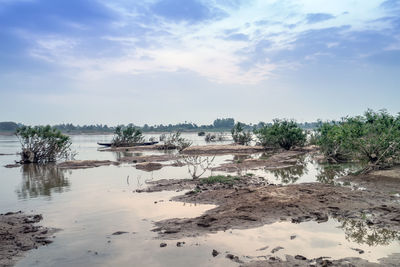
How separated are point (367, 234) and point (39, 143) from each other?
26.1m

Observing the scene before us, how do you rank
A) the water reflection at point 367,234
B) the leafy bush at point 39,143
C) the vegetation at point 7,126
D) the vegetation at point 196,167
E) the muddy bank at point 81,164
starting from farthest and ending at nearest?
1. the vegetation at point 7,126
2. the leafy bush at point 39,143
3. the muddy bank at point 81,164
4. the vegetation at point 196,167
5. the water reflection at point 367,234

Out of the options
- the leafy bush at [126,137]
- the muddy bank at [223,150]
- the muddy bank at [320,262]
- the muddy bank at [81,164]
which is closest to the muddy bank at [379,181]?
the muddy bank at [320,262]

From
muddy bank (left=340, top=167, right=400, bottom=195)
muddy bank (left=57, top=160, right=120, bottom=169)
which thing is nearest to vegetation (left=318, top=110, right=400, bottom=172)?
muddy bank (left=340, top=167, right=400, bottom=195)

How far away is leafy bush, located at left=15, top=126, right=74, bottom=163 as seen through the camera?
27433mm

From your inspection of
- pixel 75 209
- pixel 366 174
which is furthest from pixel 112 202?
pixel 366 174

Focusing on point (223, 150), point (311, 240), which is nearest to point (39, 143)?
point (223, 150)

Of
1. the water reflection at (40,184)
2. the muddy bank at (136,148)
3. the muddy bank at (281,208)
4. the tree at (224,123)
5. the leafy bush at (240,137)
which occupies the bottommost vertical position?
the muddy bank at (281,208)

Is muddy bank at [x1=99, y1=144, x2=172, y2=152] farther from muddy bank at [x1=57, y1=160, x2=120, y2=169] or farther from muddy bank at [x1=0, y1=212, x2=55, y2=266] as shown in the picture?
muddy bank at [x1=0, y1=212, x2=55, y2=266]

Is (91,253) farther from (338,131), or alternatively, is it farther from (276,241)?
(338,131)

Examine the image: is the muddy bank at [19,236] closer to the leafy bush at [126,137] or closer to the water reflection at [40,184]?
the water reflection at [40,184]

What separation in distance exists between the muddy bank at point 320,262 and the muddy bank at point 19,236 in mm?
4451

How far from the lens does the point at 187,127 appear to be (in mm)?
135250

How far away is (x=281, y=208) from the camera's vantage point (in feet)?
31.6

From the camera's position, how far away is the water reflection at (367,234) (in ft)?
23.6
